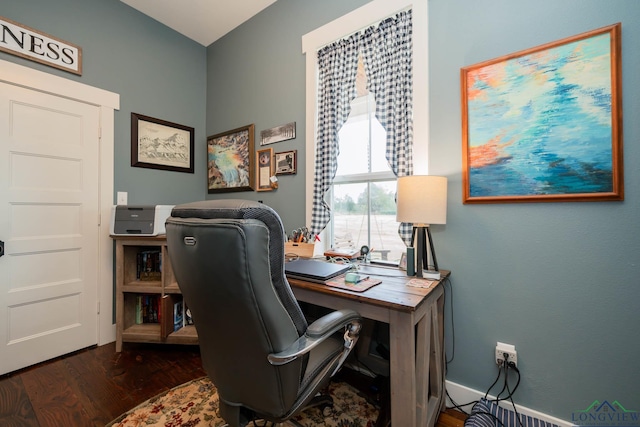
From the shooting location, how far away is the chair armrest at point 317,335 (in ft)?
2.68

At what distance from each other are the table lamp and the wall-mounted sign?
2.77m

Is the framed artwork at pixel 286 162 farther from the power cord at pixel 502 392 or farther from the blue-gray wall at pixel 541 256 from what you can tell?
the power cord at pixel 502 392

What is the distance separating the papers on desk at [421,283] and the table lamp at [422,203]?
0.18 feet

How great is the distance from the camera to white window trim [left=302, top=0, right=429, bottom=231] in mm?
1608

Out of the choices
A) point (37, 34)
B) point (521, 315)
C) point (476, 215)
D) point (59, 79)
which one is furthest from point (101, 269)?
point (521, 315)

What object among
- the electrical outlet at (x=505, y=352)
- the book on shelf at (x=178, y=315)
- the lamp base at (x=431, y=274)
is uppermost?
the lamp base at (x=431, y=274)

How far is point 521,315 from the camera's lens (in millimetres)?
1365

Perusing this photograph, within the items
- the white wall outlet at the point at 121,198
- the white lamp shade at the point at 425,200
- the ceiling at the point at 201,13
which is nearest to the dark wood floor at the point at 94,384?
the white lamp shade at the point at 425,200

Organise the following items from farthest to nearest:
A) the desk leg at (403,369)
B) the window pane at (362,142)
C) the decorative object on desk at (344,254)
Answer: the window pane at (362,142) → the decorative object on desk at (344,254) → the desk leg at (403,369)

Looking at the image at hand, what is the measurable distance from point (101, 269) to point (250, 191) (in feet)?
4.81

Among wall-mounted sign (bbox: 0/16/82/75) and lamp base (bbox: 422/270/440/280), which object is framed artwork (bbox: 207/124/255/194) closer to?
wall-mounted sign (bbox: 0/16/82/75)

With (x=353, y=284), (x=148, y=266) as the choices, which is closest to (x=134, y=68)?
(x=148, y=266)

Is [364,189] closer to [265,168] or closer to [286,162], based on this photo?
[286,162]

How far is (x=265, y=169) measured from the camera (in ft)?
8.05
